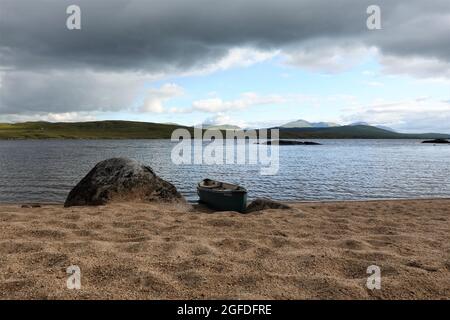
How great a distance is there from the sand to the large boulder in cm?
410

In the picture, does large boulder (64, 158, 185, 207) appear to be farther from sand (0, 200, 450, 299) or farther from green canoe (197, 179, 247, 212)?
sand (0, 200, 450, 299)

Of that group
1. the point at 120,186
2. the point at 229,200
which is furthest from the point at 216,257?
the point at 229,200

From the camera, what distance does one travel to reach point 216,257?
8742mm

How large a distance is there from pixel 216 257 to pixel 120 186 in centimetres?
1097

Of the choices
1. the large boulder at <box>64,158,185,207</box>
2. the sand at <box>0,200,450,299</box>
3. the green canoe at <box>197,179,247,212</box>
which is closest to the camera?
the sand at <box>0,200,450,299</box>

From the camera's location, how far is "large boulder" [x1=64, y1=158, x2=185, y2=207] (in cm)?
1812

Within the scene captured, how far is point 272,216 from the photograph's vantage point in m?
15.0

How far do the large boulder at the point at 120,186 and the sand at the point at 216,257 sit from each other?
13.5 feet

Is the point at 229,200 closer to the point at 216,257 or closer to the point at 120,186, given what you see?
the point at 120,186

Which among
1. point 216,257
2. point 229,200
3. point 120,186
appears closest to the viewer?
point 216,257

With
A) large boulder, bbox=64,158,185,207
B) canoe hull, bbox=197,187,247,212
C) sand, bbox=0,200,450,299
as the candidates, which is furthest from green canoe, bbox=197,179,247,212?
sand, bbox=0,200,450,299
